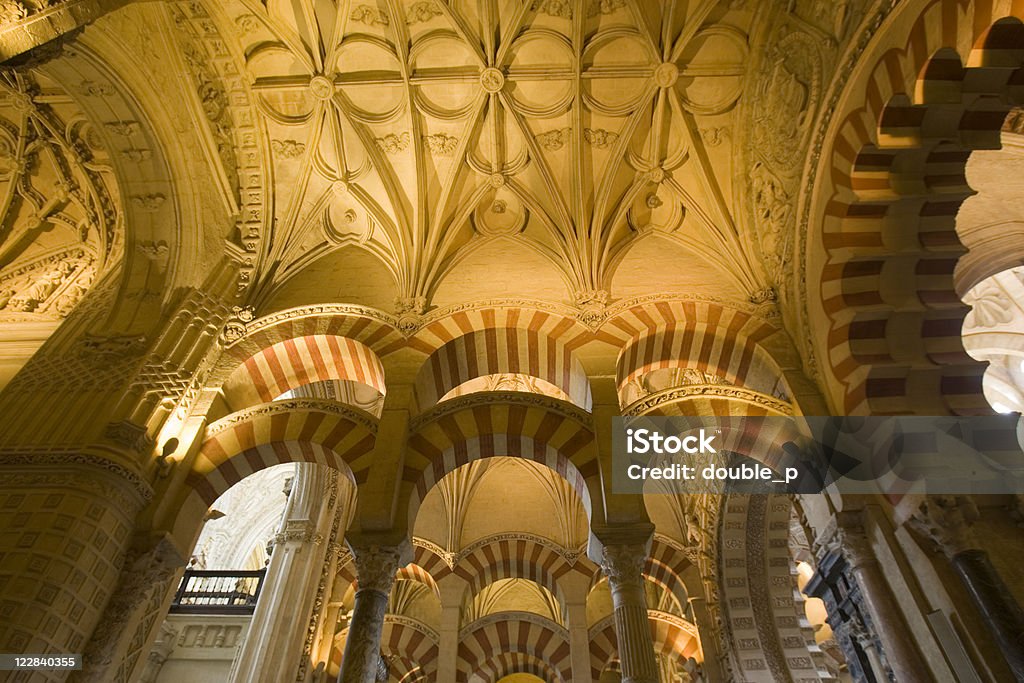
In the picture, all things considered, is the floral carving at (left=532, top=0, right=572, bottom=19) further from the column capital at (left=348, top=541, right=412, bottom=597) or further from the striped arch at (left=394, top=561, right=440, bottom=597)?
the striped arch at (left=394, top=561, right=440, bottom=597)

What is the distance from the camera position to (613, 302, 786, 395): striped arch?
7137 mm

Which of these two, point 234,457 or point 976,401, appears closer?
point 976,401

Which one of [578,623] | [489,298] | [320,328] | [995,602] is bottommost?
[995,602]

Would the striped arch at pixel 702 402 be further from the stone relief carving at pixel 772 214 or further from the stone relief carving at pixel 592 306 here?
the stone relief carving at pixel 772 214

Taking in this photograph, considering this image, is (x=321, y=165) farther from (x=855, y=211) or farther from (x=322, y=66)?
(x=855, y=211)

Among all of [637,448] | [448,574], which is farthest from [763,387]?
[448,574]

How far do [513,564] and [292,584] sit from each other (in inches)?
136

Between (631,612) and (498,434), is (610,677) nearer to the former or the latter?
(631,612)

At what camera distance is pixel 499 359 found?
7.48m

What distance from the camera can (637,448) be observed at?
625 cm

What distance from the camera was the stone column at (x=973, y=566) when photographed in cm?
404

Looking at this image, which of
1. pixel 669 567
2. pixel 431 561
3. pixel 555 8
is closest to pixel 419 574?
pixel 431 561

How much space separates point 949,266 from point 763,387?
7.22 feet

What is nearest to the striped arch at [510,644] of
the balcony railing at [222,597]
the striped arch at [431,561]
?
the striped arch at [431,561]
